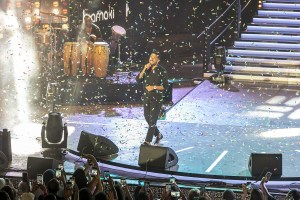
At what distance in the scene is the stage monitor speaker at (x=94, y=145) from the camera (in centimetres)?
1253

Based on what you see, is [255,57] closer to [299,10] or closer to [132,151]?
[299,10]

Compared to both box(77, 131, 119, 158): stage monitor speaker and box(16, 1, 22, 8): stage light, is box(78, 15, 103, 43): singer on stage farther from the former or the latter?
box(77, 131, 119, 158): stage monitor speaker

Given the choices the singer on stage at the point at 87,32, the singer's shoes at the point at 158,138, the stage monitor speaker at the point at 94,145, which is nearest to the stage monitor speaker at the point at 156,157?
the stage monitor speaker at the point at 94,145

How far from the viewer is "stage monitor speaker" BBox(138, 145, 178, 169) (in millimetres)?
11727

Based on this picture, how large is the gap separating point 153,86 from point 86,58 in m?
5.74

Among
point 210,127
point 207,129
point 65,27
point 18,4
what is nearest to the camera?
point 207,129

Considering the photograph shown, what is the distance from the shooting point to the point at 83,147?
1263 cm

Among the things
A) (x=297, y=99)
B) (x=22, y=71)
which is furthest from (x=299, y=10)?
(x=22, y=71)

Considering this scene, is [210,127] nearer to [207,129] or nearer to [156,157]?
[207,129]

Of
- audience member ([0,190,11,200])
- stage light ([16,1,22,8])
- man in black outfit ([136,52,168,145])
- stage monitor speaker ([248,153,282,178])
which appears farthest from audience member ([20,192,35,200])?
stage light ([16,1,22,8])

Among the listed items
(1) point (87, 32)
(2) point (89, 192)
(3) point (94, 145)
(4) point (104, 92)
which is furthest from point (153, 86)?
(1) point (87, 32)

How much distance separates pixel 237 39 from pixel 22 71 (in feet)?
19.8

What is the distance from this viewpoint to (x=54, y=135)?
42.8 ft

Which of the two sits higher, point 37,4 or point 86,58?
point 37,4
